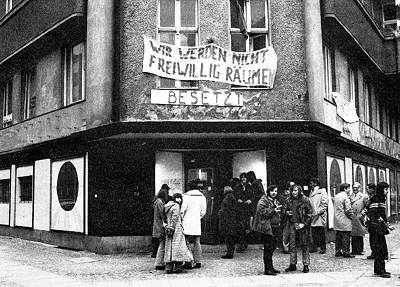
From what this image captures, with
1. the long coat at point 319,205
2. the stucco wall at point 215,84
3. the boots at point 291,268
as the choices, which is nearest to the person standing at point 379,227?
the boots at point 291,268

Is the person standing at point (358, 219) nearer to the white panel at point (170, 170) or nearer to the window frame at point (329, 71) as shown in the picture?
the window frame at point (329, 71)

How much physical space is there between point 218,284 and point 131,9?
25.9ft

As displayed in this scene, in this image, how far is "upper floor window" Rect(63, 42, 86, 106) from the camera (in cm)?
1557

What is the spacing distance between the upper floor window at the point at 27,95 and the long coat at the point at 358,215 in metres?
11.4

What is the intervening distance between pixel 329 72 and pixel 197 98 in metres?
5.66

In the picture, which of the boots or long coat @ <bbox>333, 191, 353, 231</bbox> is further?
long coat @ <bbox>333, 191, 353, 231</bbox>

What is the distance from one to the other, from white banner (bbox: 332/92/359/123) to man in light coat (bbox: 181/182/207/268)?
7552 millimetres

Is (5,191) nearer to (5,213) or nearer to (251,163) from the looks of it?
(5,213)

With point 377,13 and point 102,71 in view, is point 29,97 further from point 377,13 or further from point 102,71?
point 377,13

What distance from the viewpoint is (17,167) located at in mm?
18969

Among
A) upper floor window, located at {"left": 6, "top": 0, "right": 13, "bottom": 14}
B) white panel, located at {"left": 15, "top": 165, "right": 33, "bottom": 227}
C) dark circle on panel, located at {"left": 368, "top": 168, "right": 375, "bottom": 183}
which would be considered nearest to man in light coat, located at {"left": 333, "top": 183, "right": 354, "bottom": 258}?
dark circle on panel, located at {"left": 368, "top": 168, "right": 375, "bottom": 183}

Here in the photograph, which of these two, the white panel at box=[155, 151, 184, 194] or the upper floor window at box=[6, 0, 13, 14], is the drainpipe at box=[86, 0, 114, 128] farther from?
the upper floor window at box=[6, 0, 13, 14]

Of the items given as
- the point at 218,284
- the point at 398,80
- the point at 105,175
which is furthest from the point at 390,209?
the point at 218,284

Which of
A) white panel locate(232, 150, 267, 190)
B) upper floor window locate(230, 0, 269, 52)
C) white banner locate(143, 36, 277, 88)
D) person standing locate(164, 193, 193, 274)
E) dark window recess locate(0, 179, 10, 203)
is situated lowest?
person standing locate(164, 193, 193, 274)
